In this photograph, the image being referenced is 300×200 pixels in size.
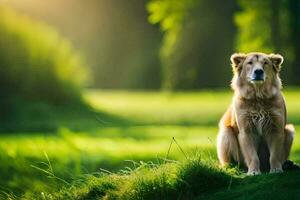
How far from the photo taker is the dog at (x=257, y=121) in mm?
8719

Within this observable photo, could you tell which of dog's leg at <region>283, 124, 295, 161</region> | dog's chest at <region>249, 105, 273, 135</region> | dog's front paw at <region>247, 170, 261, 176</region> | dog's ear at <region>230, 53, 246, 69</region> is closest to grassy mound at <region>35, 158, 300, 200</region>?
dog's front paw at <region>247, 170, 261, 176</region>

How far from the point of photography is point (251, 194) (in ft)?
25.0

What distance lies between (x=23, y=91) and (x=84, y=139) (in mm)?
7968

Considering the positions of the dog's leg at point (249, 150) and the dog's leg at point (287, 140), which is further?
the dog's leg at point (287, 140)

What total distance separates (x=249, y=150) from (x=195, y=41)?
39421mm

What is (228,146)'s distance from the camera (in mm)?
9008

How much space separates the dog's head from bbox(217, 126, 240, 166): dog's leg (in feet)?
1.41

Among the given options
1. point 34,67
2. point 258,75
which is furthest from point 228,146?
point 34,67

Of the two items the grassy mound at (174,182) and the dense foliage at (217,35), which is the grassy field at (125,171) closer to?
the grassy mound at (174,182)

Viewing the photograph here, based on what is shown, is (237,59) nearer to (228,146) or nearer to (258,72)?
(258,72)

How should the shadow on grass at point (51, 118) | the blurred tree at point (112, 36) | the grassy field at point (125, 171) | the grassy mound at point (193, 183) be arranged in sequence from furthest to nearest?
the blurred tree at point (112, 36), the shadow on grass at point (51, 118), the grassy field at point (125, 171), the grassy mound at point (193, 183)

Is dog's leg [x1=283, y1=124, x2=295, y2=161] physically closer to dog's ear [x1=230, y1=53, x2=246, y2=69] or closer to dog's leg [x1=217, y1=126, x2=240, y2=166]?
dog's leg [x1=217, y1=126, x2=240, y2=166]

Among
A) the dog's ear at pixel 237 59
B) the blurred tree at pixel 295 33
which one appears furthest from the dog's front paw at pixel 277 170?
the blurred tree at pixel 295 33

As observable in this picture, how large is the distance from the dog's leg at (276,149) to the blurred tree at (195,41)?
36.1 m
